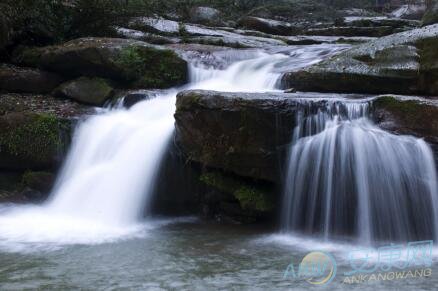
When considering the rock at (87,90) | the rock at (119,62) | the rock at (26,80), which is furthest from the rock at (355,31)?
the rock at (26,80)

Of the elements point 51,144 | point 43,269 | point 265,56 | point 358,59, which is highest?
point 265,56

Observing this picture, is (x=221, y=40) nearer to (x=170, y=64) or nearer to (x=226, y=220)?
(x=170, y=64)

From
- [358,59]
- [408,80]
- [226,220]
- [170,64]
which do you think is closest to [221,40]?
[170,64]

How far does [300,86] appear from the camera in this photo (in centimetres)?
749

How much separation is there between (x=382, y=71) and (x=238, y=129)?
2678 millimetres

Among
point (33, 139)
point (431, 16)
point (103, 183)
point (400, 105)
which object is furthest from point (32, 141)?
point (431, 16)

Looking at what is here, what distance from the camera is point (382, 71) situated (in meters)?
7.12

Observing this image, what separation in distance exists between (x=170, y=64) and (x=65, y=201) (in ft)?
13.3

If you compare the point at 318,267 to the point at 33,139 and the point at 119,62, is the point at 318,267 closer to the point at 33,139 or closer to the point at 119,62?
the point at 33,139

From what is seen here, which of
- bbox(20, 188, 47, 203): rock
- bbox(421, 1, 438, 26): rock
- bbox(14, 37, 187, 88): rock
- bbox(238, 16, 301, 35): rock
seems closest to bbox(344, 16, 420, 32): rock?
bbox(238, 16, 301, 35): rock

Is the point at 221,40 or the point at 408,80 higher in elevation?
the point at 221,40

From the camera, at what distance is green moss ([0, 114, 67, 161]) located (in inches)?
303

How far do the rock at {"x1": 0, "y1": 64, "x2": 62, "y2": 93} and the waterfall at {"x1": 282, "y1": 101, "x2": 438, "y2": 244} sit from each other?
20.2ft

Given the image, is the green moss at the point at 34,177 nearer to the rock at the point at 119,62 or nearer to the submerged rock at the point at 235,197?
the submerged rock at the point at 235,197
